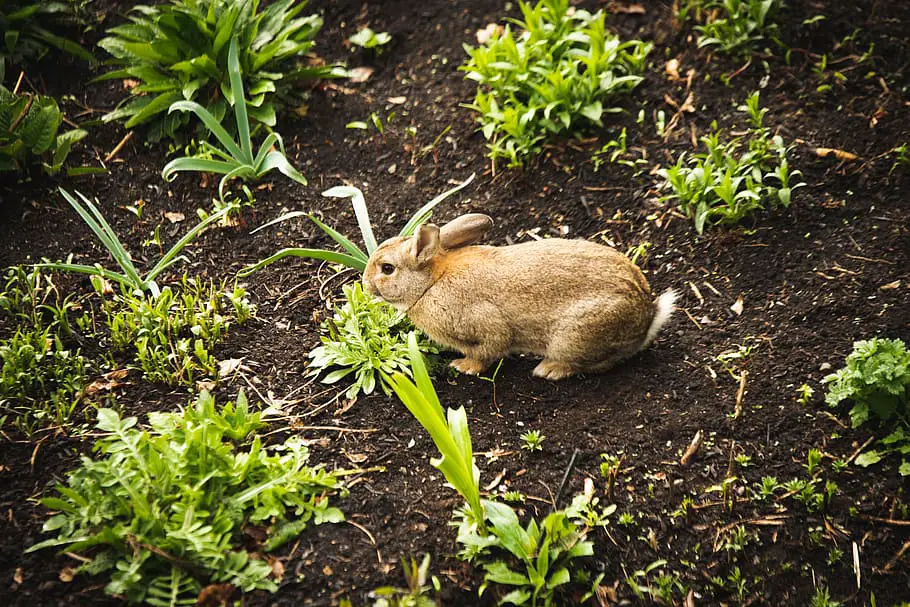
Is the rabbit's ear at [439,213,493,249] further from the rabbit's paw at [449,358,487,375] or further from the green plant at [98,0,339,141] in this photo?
the green plant at [98,0,339,141]

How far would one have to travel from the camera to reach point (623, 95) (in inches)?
245

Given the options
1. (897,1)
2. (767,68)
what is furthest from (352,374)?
(897,1)

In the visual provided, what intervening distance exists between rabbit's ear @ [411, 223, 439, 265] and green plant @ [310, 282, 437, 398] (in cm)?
42

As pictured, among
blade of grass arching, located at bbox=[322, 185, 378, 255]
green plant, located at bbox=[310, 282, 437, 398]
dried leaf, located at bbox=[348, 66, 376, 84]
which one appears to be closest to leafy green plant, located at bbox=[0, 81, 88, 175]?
blade of grass arching, located at bbox=[322, 185, 378, 255]

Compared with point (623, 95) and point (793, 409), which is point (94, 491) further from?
point (623, 95)

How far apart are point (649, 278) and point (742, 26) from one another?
97.4 inches

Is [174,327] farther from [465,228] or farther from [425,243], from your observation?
[465,228]

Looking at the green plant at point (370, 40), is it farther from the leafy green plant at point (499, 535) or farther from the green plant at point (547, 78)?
the leafy green plant at point (499, 535)

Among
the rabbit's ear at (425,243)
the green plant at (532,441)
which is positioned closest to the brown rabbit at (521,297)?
the rabbit's ear at (425,243)

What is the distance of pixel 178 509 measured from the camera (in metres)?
3.46

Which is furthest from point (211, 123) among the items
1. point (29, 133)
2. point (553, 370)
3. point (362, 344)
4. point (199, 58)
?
point (553, 370)

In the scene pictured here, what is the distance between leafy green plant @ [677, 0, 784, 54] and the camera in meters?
6.21

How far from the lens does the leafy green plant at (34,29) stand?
6164mm

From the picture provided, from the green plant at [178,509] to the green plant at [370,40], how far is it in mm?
4139
